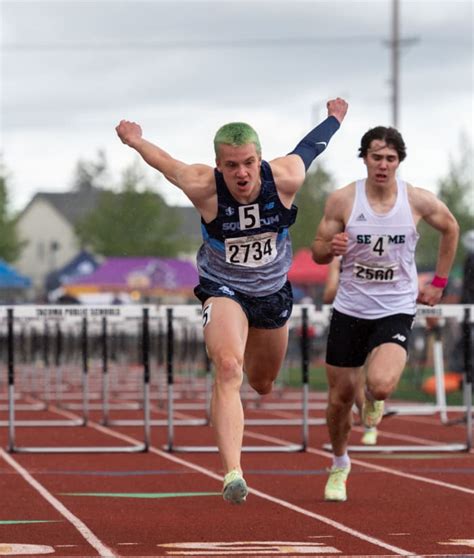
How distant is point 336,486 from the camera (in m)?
9.39

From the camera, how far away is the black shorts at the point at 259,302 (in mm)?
7973

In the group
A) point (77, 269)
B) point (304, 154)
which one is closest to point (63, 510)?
point (304, 154)

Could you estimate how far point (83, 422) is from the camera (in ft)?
→ 55.9

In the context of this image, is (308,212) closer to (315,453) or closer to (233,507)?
(315,453)

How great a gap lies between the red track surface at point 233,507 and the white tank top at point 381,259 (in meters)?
1.11

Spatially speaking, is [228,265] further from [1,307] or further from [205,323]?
[1,307]

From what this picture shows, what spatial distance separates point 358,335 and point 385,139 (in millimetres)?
1141

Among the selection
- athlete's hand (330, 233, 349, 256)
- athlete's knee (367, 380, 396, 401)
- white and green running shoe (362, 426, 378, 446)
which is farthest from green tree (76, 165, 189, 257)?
athlete's knee (367, 380, 396, 401)

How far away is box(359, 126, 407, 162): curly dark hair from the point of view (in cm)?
933

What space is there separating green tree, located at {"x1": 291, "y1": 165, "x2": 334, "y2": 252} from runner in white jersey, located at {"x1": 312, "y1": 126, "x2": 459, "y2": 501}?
123 ft

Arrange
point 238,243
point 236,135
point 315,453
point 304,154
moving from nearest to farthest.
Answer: point 236,135, point 238,243, point 304,154, point 315,453

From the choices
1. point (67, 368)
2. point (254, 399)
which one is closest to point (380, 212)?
point (254, 399)

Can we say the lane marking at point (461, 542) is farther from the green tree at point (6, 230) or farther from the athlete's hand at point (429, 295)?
the green tree at point (6, 230)

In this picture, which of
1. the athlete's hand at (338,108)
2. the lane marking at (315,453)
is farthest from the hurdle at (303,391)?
the athlete's hand at (338,108)
